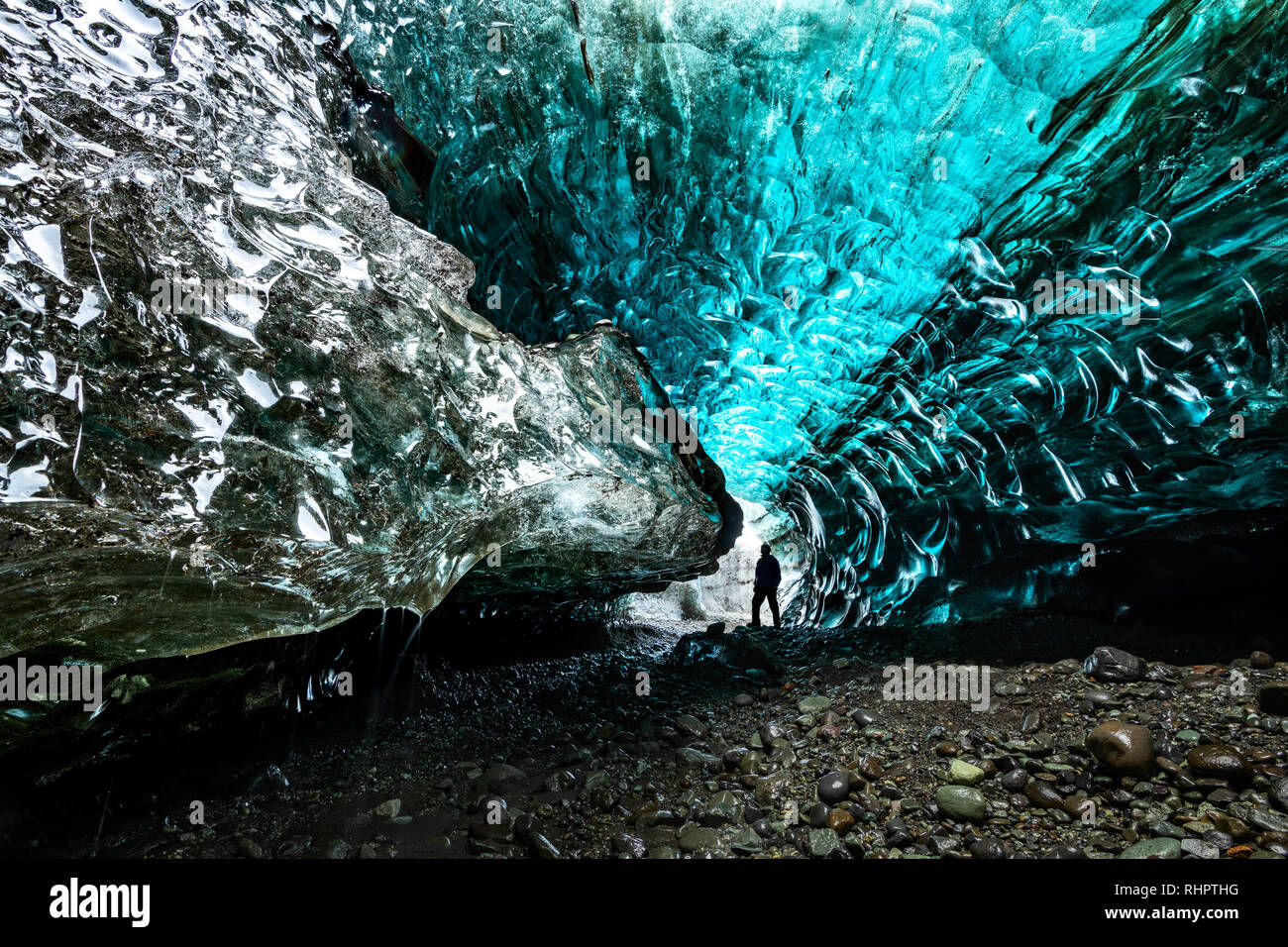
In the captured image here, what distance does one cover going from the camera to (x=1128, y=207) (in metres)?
2.73

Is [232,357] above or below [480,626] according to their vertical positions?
above

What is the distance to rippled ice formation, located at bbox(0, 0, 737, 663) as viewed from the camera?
1.88 meters

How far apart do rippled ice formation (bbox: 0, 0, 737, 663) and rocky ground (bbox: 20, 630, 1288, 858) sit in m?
1.11

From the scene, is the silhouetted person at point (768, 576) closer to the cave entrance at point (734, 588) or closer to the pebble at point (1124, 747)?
the cave entrance at point (734, 588)

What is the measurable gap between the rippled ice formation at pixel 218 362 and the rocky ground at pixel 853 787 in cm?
111

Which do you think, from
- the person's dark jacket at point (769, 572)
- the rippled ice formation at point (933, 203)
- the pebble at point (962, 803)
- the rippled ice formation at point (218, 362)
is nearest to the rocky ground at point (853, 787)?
the pebble at point (962, 803)

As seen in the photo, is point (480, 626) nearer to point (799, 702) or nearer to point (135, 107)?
point (799, 702)

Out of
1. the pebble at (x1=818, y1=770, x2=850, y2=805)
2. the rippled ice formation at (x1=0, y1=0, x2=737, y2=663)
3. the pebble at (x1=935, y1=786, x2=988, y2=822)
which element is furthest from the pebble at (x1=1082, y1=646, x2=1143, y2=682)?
the rippled ice formation at (x1=0, y1=0, x2=737, y2=663)

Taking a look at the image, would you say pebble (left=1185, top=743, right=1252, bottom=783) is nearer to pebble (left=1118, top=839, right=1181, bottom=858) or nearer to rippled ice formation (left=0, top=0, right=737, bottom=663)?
pebble (left=1118, top=839, right=1181, bottom=858)

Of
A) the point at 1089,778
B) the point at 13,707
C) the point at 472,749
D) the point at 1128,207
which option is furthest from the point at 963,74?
the point at 13,707

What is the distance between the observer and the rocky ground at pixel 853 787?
2.08 metres

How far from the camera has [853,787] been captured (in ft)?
8.20

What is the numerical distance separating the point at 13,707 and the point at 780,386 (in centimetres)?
513

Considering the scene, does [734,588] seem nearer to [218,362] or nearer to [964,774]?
[964,774]
